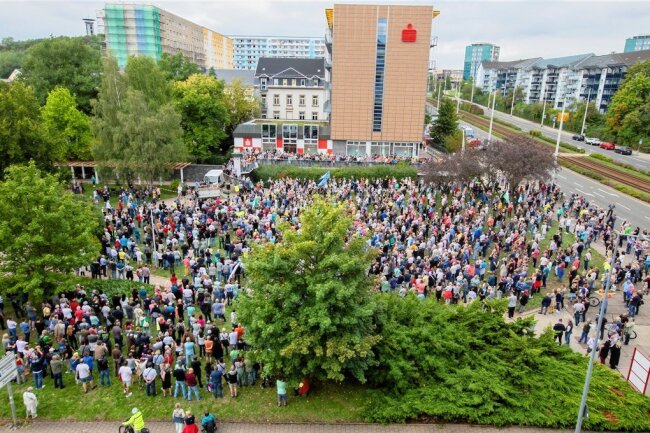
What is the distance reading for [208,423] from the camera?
10773 millimetres

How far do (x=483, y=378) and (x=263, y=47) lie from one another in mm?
174895

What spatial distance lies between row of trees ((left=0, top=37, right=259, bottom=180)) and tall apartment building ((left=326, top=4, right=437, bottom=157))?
12927 millimetres

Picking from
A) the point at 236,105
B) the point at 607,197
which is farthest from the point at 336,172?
the point at 607,197

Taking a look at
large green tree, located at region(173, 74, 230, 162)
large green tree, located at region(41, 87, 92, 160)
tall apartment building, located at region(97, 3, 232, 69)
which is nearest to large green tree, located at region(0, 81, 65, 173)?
large green tree, located at region(41, 87, 92, 160)

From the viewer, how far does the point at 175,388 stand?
12375 mm

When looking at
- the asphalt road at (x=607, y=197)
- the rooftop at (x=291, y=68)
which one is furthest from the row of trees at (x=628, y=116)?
the rooftop at (x=291, y=68)

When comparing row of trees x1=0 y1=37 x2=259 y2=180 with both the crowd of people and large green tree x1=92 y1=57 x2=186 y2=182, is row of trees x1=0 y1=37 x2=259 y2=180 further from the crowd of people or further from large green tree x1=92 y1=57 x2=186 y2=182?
the crowd of people

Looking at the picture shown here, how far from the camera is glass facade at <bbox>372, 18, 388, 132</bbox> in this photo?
149ft

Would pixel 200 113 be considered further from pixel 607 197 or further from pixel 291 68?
pixel 607 197

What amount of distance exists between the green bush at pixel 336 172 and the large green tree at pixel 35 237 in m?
23.1

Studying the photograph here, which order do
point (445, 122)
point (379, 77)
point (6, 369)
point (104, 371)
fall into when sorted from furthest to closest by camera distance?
point (445, 122), point (379, 77), point (104, 371), point (6, 369)

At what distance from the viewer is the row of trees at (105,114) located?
27.1 meters

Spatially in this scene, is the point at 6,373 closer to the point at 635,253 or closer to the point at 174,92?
the point at 635,253

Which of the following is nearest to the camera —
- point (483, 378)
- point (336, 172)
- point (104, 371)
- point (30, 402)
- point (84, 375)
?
point (30, 402)
